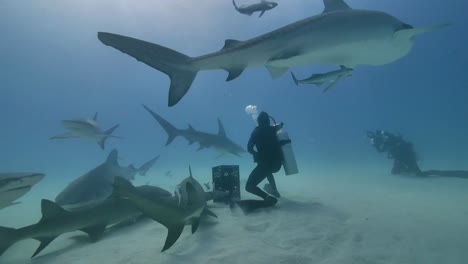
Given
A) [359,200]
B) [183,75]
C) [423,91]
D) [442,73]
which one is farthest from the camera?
[423,91]

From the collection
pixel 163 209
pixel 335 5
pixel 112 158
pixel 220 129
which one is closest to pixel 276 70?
pixel 335 5

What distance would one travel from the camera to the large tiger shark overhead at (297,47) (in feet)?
12.3

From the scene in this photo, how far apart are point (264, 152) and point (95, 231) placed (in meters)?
3.89

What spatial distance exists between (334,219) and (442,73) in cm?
12190

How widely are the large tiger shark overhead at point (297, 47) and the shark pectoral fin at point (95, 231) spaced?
2615 millimetres

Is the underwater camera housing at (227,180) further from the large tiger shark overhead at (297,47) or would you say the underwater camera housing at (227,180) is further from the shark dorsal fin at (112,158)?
the shark dorsal fin at (112,158)

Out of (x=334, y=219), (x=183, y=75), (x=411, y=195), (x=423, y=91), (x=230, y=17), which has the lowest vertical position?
(x=411, y=195)

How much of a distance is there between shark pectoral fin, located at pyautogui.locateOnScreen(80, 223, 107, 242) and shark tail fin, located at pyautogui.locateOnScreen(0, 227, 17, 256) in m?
0.95

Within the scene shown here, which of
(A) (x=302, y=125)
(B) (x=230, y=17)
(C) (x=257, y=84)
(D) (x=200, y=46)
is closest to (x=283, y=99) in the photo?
(A) (x=302, y=125)

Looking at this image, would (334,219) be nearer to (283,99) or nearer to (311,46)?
(311,46)

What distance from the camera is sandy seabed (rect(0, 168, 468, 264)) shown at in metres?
3.36

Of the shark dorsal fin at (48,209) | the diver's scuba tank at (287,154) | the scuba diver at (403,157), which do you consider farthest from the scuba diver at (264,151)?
the scuba diver at (403,157)

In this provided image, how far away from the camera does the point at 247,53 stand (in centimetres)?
383

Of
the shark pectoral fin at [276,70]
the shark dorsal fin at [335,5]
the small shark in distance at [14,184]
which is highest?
the shark dorsal fin at [335,5]
